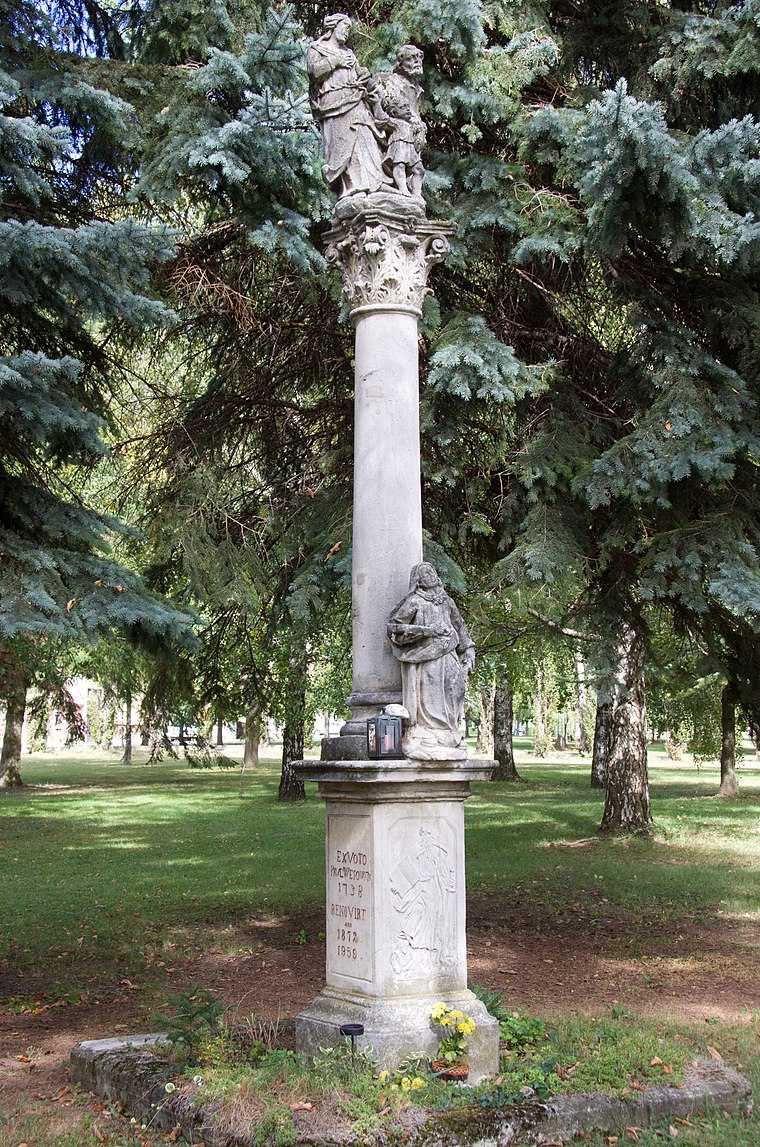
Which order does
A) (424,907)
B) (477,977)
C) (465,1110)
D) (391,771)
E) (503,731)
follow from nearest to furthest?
1. (465,1110)
2. (391,771)
3. (424,907)
4. (477,977)
5. (503,731)

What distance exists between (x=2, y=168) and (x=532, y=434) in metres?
4.93

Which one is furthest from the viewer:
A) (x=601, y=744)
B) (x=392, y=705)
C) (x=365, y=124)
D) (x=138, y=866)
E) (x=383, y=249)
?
(x=601, y=744)

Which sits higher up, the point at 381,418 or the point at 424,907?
the point at 381,418

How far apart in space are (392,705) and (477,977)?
14.3ft

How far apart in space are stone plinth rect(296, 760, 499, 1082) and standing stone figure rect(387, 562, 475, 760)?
0.16m

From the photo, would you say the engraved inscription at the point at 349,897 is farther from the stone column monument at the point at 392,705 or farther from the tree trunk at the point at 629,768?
the tree trunk at the point at 629,768

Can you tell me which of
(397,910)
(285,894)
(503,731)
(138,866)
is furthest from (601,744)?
(397,910)

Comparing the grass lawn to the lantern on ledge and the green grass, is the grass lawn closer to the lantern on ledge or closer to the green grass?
the green grass

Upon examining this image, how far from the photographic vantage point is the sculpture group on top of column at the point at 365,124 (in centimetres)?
792

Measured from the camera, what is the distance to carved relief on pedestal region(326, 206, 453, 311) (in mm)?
7707

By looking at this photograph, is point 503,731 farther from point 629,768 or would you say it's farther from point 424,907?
point 424,907

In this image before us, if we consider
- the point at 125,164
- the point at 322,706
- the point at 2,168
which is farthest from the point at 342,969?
the point at 322,706

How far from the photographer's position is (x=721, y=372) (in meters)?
9.34

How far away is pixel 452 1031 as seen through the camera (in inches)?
254
